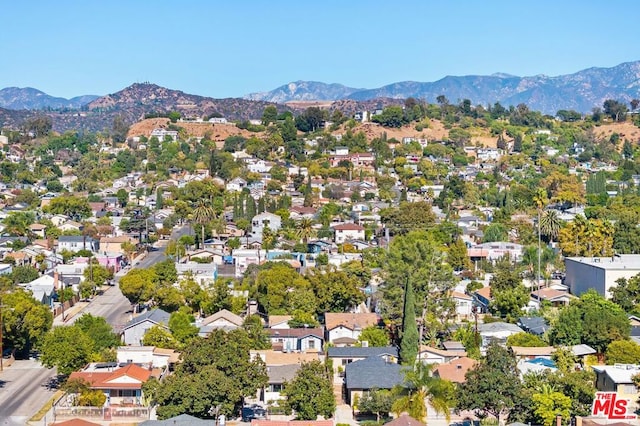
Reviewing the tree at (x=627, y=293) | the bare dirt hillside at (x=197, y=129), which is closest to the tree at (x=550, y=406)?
the tree at (x=627, y=293)

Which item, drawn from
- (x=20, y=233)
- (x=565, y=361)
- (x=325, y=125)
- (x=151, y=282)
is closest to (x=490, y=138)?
(x=325, y=125)

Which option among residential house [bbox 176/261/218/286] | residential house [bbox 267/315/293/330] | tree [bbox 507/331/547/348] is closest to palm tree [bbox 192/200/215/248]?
residential house [bbox 176/261/218/286]

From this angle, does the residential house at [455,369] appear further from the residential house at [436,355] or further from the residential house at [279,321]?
the residential house at [279,321]

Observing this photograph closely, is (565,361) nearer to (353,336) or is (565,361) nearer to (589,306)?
(589,306)

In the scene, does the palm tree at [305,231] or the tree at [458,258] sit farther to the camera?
the palm tree at [305,231]

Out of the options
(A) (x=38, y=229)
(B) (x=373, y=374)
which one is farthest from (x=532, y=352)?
(A) (x=38, y=229)

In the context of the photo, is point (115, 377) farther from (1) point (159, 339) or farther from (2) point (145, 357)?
(1) point (159, 339)
